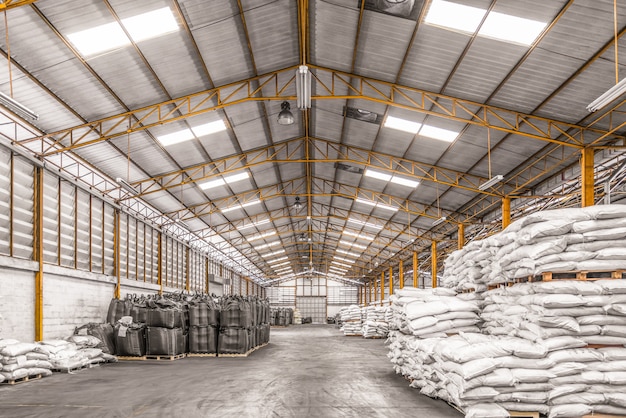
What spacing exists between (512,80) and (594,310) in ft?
20.5

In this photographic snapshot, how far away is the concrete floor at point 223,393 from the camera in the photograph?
21.1 ft

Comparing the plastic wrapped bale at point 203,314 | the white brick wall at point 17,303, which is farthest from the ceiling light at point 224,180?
the white brick wall at point 17,303

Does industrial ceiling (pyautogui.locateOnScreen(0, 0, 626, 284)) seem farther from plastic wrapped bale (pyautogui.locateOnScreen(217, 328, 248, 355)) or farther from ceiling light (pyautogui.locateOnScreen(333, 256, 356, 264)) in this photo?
ceiling light (pyautogui.locateOnScreen(333, 256, 356, 264))

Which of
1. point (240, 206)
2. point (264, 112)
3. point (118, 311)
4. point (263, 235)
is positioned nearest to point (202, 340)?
point (118, 311)

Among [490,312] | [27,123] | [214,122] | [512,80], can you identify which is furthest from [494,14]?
[27,123]

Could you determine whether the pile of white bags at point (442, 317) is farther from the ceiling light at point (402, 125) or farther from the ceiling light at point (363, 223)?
the ceiling light at point (363, 223)

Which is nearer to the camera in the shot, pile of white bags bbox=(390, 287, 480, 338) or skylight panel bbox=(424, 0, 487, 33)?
pile of white bags bbox=(390, 287, 480, 338)

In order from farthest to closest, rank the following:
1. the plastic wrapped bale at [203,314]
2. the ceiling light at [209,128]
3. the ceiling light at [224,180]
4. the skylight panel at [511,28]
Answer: the ceiling light at [224,180] < the ceiling light at [209,128] < the plastic wrapped bale at [203,314] < the skylight panel at [511,28]

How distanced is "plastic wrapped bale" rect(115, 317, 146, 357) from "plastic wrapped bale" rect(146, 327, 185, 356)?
0.62 feet

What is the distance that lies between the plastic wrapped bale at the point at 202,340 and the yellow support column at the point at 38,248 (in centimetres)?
373

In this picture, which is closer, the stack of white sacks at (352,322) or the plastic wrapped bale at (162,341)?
the plastic wrapped bale at (162,341)

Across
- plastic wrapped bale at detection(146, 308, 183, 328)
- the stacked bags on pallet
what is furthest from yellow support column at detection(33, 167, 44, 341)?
the stacked bags on pallet

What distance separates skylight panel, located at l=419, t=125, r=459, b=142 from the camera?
13445mm

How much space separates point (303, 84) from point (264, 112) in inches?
182
